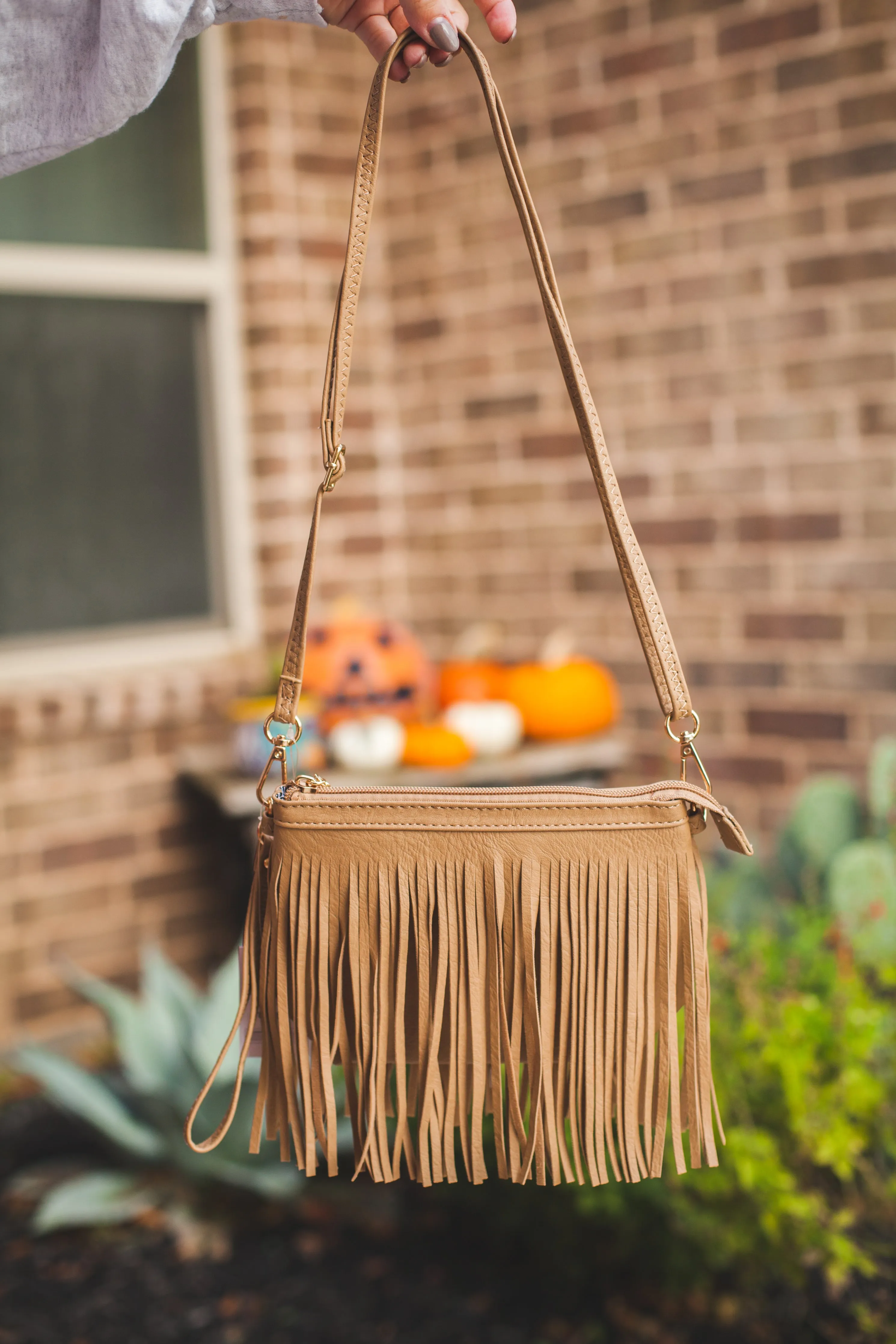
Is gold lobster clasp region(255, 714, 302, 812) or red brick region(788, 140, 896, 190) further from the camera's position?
red brick region(788, 140, 896, 190)

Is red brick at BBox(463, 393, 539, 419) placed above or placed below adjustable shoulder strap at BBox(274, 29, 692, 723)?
above

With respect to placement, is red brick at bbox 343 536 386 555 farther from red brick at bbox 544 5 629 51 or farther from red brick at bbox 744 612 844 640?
red brick at bbox 544 5 629 51

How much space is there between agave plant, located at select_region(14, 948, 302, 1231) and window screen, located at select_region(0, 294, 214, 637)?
1.17 m

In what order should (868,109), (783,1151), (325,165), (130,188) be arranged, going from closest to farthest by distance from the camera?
(783,1151)
(868,109)
(130,188)
(325,165)

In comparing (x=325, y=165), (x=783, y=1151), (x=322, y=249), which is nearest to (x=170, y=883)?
(x=322, y=249)

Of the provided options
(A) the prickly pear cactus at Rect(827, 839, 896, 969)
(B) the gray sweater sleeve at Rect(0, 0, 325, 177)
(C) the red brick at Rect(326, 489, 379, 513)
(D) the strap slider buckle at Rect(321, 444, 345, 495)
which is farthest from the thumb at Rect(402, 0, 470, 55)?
(C) the red brick at Rect(326, 489, 379, 513)

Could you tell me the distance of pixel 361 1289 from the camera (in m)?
2.38

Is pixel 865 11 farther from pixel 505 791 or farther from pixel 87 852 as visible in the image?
pixel 87 852

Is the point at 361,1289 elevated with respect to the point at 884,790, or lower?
lower

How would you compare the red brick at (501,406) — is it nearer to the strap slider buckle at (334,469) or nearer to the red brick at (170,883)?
the red brick at (170,883)

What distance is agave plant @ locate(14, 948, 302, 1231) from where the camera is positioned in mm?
2352

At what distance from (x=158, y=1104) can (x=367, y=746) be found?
0.96 metres

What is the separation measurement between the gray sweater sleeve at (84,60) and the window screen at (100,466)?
87.0 inches

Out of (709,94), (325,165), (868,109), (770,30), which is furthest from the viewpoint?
(325,165)
